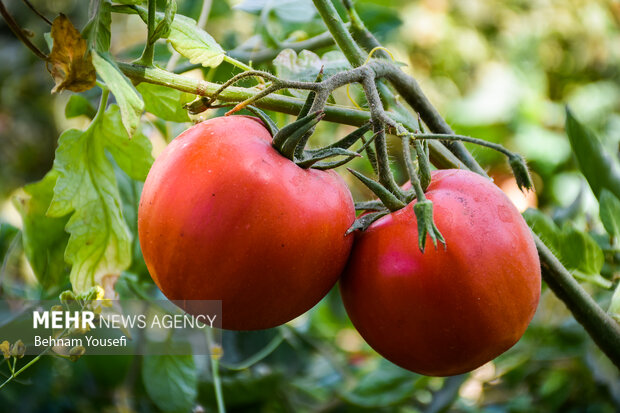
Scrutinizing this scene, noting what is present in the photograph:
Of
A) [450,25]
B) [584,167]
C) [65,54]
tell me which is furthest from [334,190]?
[450,25]

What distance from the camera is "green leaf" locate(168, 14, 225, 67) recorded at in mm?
430

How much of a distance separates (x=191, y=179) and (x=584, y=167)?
1.57 feet

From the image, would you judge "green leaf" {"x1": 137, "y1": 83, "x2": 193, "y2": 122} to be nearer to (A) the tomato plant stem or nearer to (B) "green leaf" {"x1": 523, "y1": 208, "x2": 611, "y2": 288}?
(A) the tomato plant stem

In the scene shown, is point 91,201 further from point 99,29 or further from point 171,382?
point 171,382

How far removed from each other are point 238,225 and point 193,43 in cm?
15

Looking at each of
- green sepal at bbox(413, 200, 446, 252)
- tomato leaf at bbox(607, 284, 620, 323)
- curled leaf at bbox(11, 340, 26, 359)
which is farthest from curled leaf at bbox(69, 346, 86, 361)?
tomato leaf at bbox(607, 284, 620, 323)

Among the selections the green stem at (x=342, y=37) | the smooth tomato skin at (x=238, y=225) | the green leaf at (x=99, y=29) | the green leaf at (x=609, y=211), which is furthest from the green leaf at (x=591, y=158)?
the green leaf at (x=99, y=29)

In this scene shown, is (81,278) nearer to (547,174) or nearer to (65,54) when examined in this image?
(65,54)

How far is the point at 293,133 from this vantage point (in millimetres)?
385

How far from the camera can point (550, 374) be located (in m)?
1.03

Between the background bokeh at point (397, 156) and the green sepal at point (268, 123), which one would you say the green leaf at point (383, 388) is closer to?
the background bokeh at point (397, 156)

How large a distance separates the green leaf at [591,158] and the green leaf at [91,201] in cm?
46


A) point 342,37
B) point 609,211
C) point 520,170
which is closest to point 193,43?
point 342,37

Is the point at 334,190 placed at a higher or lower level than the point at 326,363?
higher
